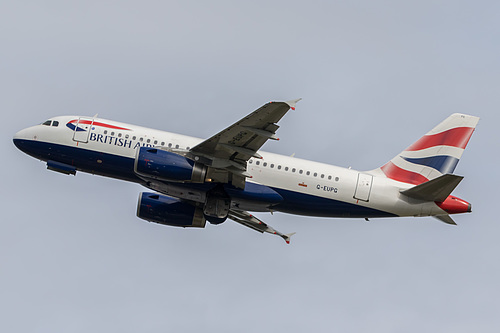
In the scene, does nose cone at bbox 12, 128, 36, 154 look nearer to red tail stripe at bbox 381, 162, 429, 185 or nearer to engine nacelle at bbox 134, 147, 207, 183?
engine nacelle at bbox 134, 147, 207, 183

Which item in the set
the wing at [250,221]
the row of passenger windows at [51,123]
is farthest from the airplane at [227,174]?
the wing at [250,221]

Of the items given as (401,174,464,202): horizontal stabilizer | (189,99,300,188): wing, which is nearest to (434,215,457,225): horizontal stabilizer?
(401,174,464,202): horizontal stabilizer

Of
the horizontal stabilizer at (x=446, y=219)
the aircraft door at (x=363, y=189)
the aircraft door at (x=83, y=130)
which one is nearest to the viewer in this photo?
the horizontal stabilizer at (x=446, y=219)

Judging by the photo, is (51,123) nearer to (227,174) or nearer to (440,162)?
(227,174)

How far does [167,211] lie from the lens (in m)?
→ 53.6

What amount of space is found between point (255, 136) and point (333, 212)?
7.84 m

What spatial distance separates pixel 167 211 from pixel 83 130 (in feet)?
27.2

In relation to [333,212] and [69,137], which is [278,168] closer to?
[333,212]

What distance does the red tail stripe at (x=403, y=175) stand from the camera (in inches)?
2009

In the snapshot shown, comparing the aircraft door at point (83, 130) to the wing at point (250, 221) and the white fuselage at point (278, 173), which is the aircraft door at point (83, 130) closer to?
the white fuselage at point (278, 173)

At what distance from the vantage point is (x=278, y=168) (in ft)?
160

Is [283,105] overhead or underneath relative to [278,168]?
overhead

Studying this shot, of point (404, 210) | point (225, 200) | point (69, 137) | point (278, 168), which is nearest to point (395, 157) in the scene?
point (404, 210)

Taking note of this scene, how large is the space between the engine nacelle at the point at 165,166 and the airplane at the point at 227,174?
0.06 metres
